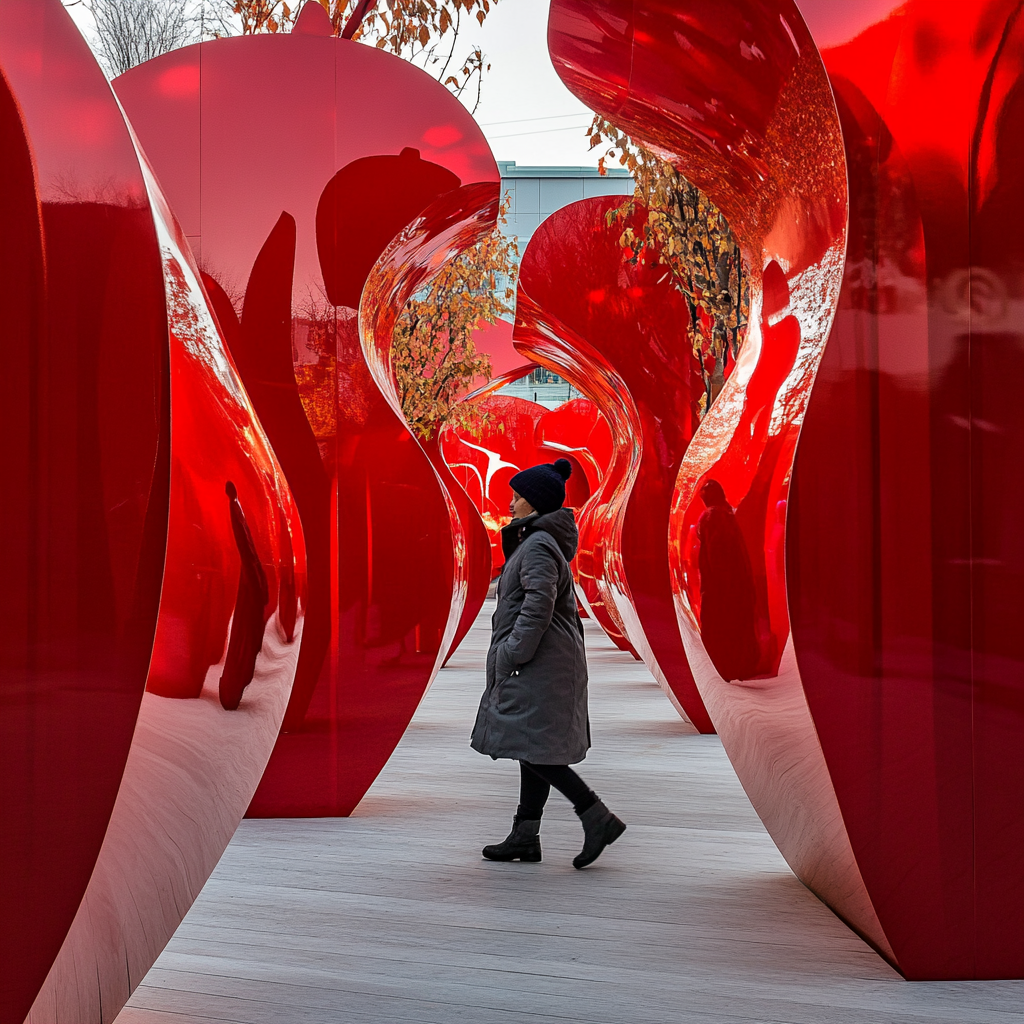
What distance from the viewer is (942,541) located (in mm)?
3674

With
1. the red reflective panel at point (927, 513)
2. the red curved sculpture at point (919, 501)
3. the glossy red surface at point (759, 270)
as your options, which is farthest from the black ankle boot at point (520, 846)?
the red reflective panel at point (927, 513)

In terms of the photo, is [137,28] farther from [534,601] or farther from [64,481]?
[64,481]

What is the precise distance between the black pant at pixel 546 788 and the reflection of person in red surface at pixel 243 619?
214 cm

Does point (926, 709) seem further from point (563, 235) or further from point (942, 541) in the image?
point (563, 235)

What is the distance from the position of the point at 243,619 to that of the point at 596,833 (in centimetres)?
253

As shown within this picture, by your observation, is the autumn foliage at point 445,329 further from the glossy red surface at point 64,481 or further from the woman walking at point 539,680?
the glossy red surface at point 64,481

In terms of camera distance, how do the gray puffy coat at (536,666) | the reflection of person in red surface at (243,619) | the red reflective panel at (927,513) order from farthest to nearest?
the gray puffy coat at (536,666) < the red reflective panel at (927,513) < the reflection of person in red surface at (243,619)

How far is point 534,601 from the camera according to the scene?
505 cm

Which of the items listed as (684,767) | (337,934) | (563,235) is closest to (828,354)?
(337,934)

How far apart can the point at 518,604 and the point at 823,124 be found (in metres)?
2.39

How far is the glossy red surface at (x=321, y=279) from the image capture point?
19.9 ft

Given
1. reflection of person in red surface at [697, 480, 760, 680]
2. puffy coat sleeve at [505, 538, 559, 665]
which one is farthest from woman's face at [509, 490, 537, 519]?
reflection of person in red surface at [697, 480, 760, 680]

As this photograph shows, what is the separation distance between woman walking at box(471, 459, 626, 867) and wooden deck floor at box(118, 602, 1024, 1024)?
22 cm

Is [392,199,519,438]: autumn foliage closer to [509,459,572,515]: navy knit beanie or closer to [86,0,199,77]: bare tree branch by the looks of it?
[86,0,199,77]: bare tree branch
